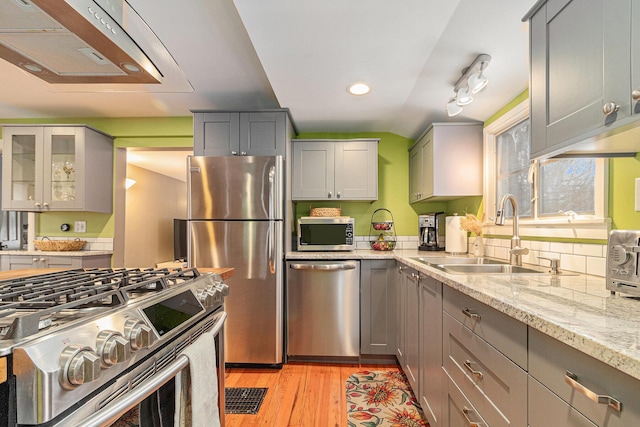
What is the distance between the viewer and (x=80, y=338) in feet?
1.97

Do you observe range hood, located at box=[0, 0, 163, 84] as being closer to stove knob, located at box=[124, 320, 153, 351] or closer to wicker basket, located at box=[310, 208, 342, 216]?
stove knob, located at box=[124, 320, 153, 351]

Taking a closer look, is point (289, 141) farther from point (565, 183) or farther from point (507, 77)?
point (565, 183)

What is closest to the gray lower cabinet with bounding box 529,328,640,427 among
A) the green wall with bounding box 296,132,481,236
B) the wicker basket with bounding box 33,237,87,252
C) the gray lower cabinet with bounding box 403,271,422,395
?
the gray lower cabinet with bounding box 403,271,422,395

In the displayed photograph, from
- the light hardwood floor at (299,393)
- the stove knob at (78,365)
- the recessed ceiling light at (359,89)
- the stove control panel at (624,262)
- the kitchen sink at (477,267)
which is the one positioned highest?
the recessed ceiling light at (359,89)

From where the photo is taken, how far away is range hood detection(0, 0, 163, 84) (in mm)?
852

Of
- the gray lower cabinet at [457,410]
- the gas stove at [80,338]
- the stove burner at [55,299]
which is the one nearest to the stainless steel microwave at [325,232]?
the gray lower cabinet at [457,410]

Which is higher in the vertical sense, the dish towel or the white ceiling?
the white ceiling

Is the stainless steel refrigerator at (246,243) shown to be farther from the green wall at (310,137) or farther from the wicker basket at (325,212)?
the green wall at (310,137)

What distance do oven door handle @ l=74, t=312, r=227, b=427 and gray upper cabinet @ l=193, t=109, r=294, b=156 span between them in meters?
2.21

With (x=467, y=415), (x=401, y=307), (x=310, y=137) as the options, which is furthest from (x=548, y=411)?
(x=310, y=137)

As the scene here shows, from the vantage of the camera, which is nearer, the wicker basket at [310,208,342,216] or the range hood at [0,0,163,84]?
the range hood at [0,0,163,84]

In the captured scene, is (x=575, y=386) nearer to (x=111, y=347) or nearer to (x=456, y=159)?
(x=111, y=347)

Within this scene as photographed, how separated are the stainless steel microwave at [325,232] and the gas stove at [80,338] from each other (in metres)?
1.93

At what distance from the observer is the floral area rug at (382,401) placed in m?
1.90
